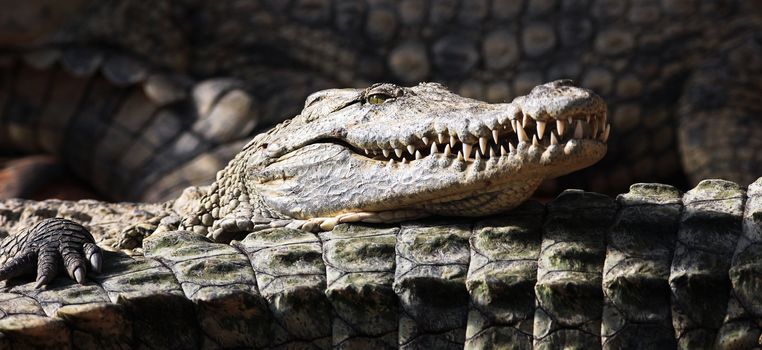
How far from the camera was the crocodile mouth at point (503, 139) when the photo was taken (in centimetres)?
318

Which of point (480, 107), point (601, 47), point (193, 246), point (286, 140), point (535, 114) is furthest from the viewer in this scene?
point (601, 47)

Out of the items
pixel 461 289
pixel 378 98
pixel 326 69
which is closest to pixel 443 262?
pixel 461 289

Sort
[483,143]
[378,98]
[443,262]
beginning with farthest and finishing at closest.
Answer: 1. [378,98]
2. [443,262]
3. [483,143]

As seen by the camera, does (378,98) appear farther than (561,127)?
Yes

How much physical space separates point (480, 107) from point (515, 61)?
321 cm

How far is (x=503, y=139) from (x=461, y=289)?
16.5 inches

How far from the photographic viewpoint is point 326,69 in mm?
6773

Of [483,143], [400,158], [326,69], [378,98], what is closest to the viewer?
[483,143]

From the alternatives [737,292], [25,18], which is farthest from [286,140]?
[25,18]

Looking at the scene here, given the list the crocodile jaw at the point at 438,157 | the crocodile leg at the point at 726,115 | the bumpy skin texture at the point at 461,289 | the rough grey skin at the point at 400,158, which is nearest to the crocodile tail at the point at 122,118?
the crocodile leg at the point at 726,115

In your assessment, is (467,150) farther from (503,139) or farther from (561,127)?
(561,127)

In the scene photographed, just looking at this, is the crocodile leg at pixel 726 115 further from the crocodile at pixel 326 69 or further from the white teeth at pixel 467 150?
the white teeth at pixel 467 150

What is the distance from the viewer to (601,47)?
256 inches

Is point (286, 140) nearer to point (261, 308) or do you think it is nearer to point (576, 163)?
point (261, 308)
